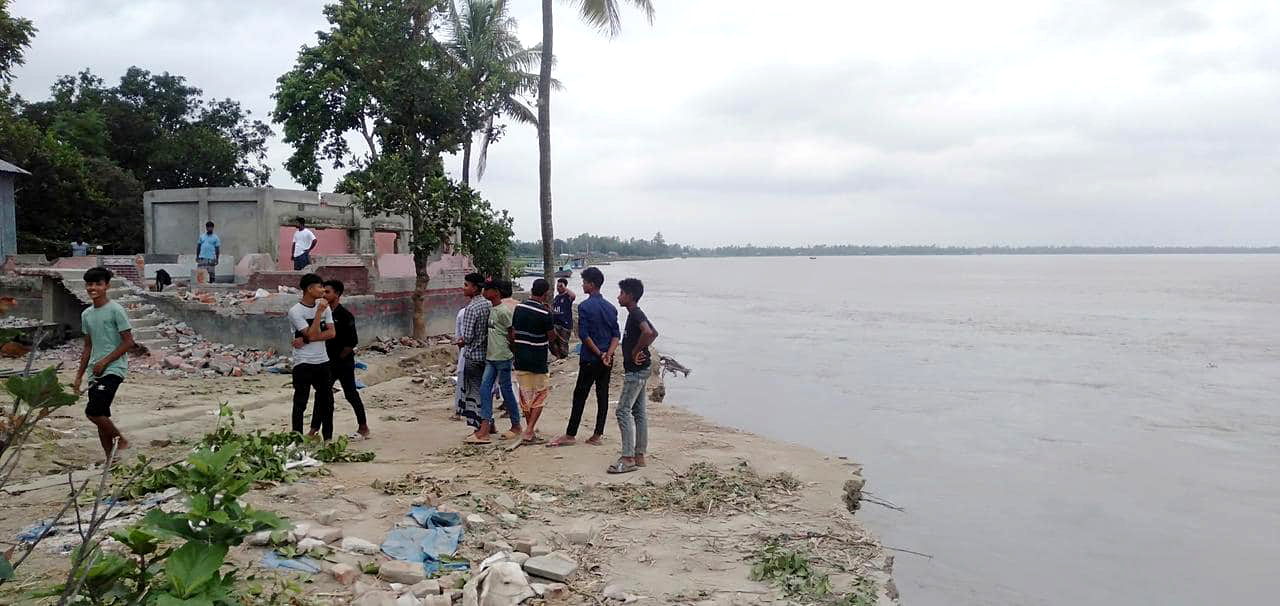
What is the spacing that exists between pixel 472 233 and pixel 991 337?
23221 mm

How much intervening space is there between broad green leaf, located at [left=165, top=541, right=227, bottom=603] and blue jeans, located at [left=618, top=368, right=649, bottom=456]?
188 inches

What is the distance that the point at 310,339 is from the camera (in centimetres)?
732

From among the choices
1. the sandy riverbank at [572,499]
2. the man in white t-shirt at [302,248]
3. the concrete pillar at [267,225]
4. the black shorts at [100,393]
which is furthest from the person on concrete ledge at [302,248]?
the black shorts at [100,393]

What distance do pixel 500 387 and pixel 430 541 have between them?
326 cm

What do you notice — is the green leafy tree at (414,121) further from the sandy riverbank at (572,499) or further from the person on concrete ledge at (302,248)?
the sandy riverbank at (572,499)

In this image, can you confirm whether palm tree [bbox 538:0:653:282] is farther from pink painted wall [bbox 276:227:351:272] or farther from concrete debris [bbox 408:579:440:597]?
concrete debris [bbox 408:579:440:597]

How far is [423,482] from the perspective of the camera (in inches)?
261

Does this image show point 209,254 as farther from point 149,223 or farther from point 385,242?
point 385,242

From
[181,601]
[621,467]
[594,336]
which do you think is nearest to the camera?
[181,601]

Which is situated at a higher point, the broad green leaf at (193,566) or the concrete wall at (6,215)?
the concrete wall at (6,215)

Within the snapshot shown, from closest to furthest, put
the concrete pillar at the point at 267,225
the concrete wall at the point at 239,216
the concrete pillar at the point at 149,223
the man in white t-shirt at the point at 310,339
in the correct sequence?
1. the man in white t-shirt at the point at 310,339
2. the concrete pillar at the point at 267,225
3. the concrete wall at the point at 239,216
4. the concrete pillar at the point at 149,223

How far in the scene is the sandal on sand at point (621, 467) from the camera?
747 cm

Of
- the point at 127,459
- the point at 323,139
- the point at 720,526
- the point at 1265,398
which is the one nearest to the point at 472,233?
the point at 323,139

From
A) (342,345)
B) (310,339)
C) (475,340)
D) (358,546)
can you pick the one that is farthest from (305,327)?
(358,546)
